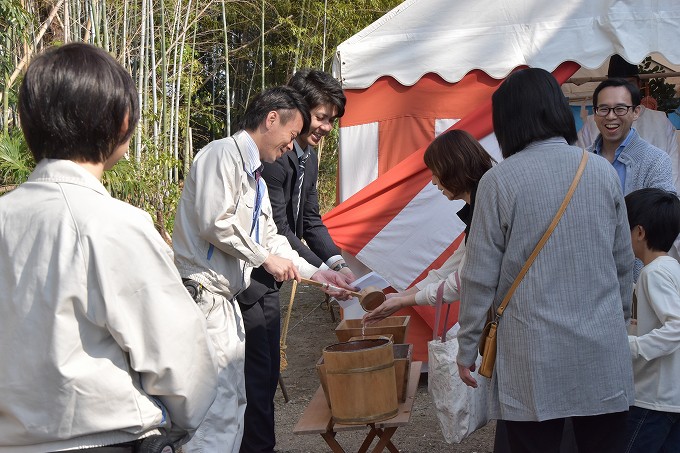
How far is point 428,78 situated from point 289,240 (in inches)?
68.5

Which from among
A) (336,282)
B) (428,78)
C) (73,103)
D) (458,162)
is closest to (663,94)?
(428,78)

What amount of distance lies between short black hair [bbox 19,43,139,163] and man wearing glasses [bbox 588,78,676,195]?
2.67m

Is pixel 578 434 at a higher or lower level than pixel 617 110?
lower

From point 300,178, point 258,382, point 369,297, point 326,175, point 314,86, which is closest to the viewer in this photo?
point 369,297

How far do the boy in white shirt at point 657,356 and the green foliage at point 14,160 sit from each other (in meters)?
3.97

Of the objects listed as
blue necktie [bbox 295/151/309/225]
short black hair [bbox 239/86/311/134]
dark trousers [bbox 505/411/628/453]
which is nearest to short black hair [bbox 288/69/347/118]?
blue necktie [bbox 295/151/309/225]

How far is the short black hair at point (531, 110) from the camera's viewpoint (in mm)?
2303

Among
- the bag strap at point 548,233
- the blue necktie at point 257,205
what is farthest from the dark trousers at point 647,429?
the blue necktie at point 257,205

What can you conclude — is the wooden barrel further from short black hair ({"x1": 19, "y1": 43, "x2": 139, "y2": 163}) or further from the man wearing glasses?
short black hair ({"x1": 19, "y1": 43, "x2": 139, "y2": 163})

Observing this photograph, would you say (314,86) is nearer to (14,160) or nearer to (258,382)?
(258,382)

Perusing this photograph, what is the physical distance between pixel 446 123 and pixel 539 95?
3055 millimetres

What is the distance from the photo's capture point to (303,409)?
5121mm

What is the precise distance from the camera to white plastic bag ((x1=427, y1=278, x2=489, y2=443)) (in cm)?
345

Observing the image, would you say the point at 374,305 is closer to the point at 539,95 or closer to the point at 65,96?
the point at 539,95
